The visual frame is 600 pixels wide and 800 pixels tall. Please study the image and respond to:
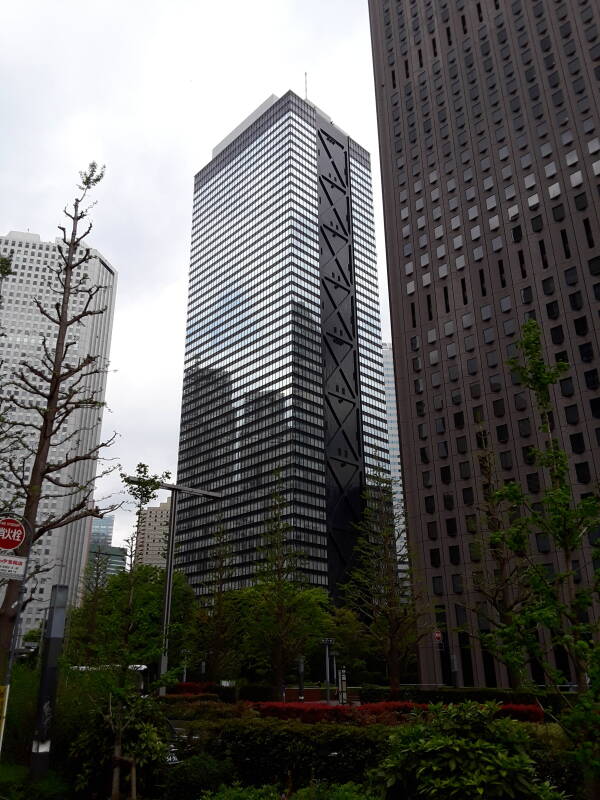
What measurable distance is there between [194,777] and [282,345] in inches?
5390

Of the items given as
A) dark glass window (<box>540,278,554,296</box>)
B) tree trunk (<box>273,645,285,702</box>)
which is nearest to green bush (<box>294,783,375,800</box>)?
tree trunk (<box>273,645,285,702</box>)

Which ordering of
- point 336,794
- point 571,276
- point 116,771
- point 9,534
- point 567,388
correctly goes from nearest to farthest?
point 336,794 → point 9,534 → point 116,771 → point 567,388 → point 571,276

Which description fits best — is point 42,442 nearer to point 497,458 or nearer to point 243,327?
point 497,458

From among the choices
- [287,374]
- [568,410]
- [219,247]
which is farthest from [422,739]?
[219,247]

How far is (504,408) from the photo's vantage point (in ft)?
190

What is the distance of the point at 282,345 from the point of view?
5807 inches

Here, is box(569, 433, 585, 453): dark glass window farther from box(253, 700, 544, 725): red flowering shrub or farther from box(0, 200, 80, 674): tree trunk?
box(0, 200, 80, 674): tree trunk

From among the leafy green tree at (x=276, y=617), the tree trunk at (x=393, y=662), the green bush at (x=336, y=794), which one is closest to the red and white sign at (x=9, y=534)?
the green bush at (x=336, y=794)

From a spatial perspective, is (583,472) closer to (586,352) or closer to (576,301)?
(586,352)

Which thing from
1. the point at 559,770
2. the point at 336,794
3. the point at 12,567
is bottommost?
the point at 336,794

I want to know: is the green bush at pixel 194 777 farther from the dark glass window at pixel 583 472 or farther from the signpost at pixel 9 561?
the dark glass window at pixel 583 472

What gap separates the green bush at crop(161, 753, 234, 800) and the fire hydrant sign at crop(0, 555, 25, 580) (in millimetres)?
5403

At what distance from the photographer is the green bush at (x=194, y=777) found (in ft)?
39.8

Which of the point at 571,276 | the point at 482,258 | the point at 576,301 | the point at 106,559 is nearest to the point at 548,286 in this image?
the point at 571,276
